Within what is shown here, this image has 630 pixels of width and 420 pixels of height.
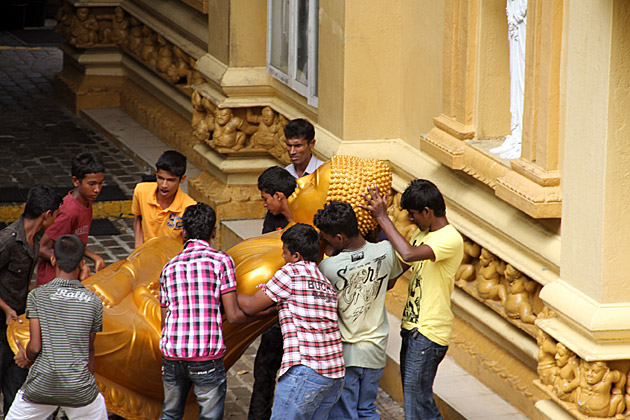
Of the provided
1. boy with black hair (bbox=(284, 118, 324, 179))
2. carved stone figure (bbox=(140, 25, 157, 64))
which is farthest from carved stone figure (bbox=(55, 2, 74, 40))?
boy with black hair (bbox=(284, 118, 324, 179))

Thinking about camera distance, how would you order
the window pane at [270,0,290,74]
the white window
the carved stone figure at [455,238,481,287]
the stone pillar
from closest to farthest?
the stone pillar
the carved stone figure at [455,238,481,287]
the white window
the window pane at [270,0,290,74]

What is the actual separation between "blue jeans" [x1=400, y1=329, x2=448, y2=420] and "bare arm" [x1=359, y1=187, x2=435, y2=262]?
1.50 feet

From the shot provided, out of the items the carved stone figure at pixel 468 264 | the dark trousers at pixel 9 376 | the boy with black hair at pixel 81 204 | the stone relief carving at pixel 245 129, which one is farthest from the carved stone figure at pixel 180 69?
the dark trousers at pixel 9 376

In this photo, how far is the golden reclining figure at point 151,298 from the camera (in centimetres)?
601

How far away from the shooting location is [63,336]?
5641 millimetres

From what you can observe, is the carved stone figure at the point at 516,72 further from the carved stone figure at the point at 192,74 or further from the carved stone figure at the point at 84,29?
the carved stone figure at the point at 84,29

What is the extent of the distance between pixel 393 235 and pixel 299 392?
937 mm

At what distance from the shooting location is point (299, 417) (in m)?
5.60

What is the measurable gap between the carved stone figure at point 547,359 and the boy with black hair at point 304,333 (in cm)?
104

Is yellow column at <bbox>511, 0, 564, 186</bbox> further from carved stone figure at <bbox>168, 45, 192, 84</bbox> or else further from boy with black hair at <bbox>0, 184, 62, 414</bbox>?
carved stone figure at <bbox>168, 45, 192, 84</bbox>

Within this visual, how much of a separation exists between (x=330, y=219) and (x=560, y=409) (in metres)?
1.51

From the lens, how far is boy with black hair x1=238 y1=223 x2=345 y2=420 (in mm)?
5559

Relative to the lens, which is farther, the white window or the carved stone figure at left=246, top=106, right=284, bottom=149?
the carved stone figure at left=246, top=106, right=284, bottom=149

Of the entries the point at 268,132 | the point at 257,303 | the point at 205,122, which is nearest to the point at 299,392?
the point at 257,303
